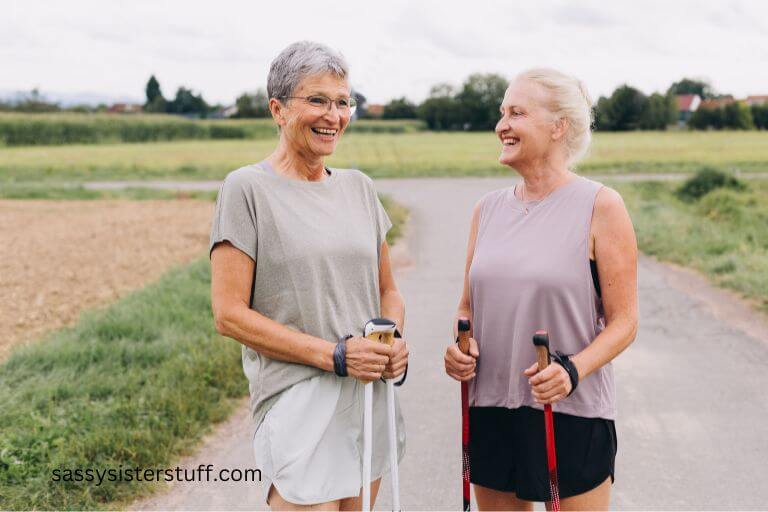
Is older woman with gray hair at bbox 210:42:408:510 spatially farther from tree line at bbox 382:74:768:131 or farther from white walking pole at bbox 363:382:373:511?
tree line at bbox 382:74:768:131

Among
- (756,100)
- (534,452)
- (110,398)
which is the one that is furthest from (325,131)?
(756,100)

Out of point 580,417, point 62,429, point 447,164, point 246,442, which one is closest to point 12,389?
point 62,429

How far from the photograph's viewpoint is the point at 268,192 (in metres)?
2.18

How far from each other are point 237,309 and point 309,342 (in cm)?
23

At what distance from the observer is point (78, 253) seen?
12016mm

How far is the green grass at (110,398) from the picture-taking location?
3.62 meters

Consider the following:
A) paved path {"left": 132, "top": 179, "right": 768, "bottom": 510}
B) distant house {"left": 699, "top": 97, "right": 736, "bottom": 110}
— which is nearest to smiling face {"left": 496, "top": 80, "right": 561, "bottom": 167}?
paved path {"left": 132, "top": 179, "right": 768, "bottom": 510}

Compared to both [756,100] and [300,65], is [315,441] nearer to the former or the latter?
[300,65]

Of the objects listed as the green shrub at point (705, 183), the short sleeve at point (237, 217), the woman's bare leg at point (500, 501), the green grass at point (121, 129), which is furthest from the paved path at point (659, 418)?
the green grass at point (121, 129)

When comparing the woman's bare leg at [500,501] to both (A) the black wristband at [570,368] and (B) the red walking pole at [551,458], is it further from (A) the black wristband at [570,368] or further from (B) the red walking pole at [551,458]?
(A) the black wristband at [570,368]

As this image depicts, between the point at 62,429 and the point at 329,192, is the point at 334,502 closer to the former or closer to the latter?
the point at 329,192

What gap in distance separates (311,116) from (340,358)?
71cm

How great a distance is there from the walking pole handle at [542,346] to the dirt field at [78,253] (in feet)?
17.4

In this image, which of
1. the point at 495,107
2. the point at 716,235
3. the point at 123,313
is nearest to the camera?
the point at 123,313
